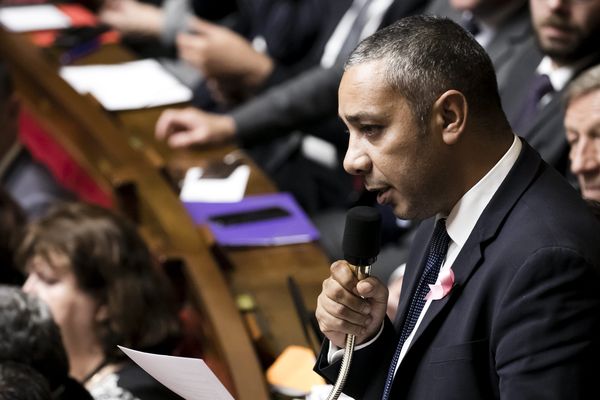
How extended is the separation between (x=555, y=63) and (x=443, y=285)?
865mm

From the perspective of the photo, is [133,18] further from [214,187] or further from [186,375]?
[186,375]

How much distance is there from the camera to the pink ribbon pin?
93cm

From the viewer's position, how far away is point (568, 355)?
830 millimetres

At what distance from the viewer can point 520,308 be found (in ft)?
2.78

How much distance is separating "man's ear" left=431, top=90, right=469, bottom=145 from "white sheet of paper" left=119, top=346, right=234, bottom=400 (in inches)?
12.4

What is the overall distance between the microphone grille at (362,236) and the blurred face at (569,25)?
835 mm

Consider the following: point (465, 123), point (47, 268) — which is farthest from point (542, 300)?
point (47, 268)

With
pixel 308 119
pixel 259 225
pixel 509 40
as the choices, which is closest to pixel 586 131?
pixel 509 40

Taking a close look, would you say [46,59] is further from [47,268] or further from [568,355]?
[568,355]

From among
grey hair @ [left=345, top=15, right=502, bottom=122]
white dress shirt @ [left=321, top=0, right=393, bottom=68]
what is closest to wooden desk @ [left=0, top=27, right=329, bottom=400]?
white dress shirt @ [left=321, top=0, right=393, bottom=68]

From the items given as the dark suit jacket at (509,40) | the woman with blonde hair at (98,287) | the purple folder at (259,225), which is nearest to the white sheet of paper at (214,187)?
the purple folder at (259,225)

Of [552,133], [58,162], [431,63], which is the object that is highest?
[431,63]

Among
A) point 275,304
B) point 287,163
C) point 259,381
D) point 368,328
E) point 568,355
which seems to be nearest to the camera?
point 568,355

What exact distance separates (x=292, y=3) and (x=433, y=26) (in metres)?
1.67
